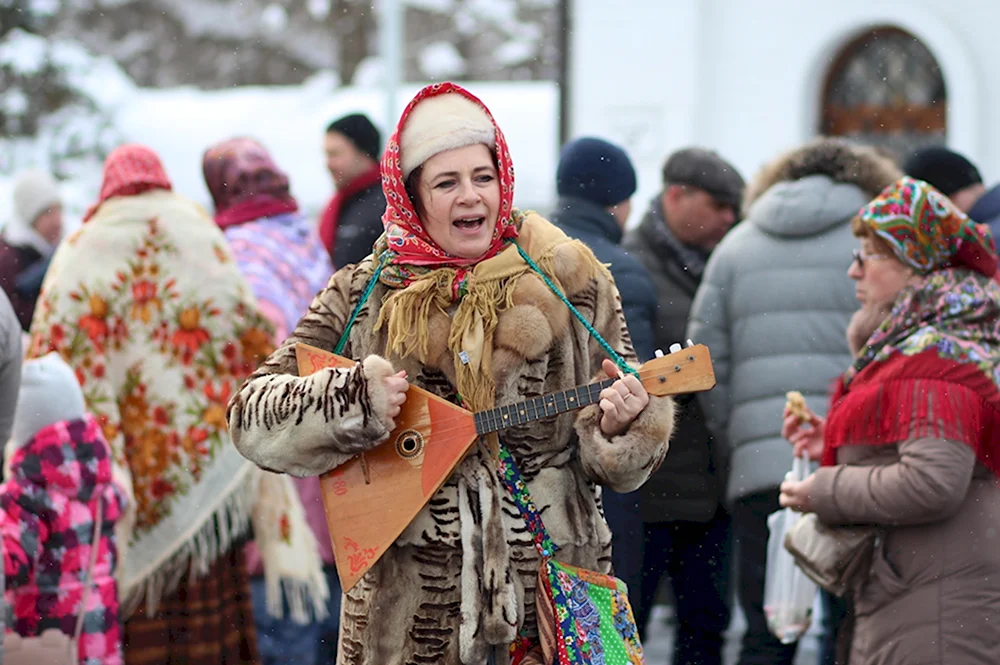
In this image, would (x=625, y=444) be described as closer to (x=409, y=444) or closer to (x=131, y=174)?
(x=409, y=444)

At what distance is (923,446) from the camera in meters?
3.94

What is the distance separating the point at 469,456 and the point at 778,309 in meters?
2.35

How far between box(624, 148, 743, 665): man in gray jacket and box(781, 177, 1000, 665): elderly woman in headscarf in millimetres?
1127

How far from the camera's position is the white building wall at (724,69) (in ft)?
37.0

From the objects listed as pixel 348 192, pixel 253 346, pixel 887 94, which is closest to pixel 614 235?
pixel 253 346

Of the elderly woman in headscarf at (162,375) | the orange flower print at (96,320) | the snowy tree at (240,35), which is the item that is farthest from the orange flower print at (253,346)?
the snowy tree at (240,35)

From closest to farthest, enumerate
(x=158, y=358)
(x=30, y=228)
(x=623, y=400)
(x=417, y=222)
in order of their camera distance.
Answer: (x=623, y=400)
(x=417, y=222)
(x=158, y=358)
(x=30, y=228)

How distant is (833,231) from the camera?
17.6ft

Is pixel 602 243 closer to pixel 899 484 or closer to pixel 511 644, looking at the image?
pixel 899 484

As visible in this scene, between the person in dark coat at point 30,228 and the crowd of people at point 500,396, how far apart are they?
2.08m

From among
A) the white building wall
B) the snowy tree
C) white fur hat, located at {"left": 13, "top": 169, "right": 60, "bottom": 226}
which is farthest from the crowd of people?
the snowy tree

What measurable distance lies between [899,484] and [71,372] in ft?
8.05

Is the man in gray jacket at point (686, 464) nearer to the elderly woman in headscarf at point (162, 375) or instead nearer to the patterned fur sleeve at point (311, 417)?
the elderly woman in headscarf at point (162, 375)

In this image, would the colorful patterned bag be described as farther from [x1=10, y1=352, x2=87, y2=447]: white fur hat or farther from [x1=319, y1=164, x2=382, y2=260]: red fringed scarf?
[x1=319, y1=164, x2=382, y2=260]: red fringed scarf
